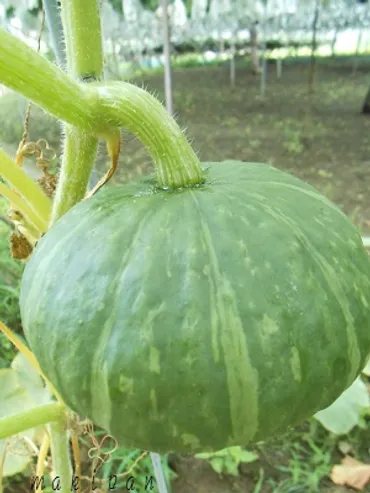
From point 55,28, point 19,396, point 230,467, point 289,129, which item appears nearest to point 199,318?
point 55,28

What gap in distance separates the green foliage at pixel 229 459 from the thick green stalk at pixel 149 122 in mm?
1394

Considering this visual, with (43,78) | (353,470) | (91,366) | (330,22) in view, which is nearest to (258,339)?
(91,366)

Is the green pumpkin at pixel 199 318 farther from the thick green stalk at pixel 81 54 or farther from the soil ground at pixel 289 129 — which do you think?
the soil ground at pixel 289 129

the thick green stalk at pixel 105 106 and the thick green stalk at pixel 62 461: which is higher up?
the thick green stalk at pixel 105 106

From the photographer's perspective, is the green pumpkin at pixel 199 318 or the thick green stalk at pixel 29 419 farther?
the thick green stalk at pixel 29 419

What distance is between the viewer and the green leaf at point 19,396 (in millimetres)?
1362

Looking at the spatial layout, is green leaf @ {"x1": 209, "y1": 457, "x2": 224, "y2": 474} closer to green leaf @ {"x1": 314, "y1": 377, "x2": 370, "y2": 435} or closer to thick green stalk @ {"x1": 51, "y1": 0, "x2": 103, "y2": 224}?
green leaf @ {"x1": 314, "y1": 377, "x2": 370, "y2": 435}

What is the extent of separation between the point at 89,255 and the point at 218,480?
56.7 inches

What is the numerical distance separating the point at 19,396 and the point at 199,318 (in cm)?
87

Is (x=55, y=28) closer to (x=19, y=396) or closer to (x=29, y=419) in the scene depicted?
(x=29, y=419)

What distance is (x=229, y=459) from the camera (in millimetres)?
1938

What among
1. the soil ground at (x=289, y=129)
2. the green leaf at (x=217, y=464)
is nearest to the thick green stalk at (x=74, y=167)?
the green leaf at (x=217, y=464)

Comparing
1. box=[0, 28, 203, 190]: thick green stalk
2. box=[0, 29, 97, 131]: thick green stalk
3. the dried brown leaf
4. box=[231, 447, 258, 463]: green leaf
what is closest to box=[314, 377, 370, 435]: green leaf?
the dried brown leaf

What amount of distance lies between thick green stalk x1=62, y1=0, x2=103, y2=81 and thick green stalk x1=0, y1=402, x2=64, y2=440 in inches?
18.3
